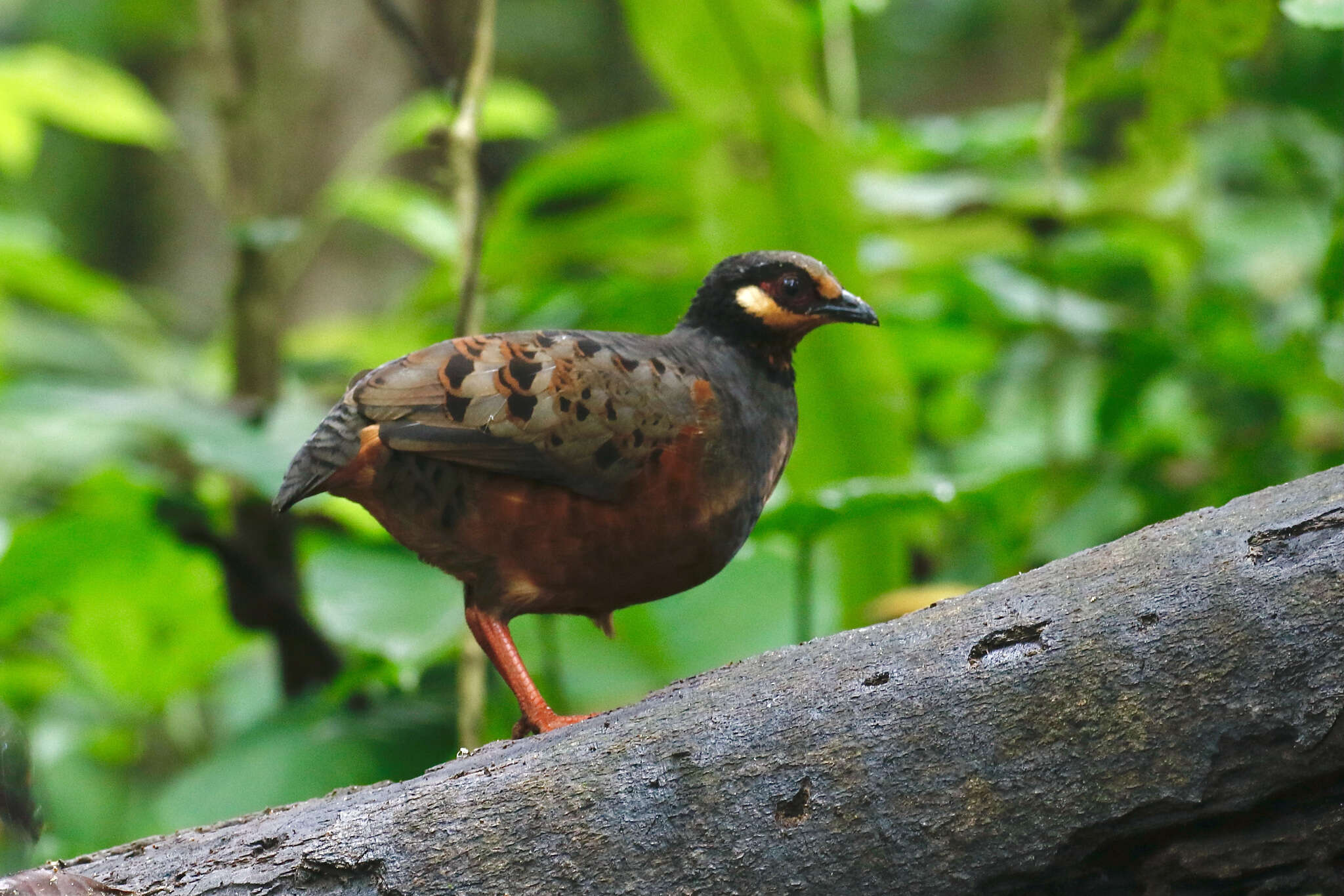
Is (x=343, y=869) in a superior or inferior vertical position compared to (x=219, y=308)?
inferior

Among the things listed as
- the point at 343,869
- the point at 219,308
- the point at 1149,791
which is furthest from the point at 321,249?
the point at 1149,791

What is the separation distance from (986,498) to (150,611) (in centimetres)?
281

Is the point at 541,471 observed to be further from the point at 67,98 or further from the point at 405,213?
A: the point at 67,98

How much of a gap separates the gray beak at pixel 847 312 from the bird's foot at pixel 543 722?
2.80ft

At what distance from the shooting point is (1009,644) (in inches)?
68.4

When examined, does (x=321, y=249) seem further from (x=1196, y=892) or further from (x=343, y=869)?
(x=1196, y=892)

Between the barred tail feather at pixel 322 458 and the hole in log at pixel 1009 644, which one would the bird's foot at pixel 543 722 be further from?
the hole in log at pixel 1009 644

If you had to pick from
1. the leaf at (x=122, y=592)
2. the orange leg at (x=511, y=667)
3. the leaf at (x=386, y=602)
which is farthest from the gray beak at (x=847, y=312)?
the leaf at (x=122, y=592)

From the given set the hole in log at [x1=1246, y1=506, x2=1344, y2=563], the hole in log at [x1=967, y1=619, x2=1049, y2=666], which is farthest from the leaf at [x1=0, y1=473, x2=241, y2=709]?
the hole in log at [x1=1246, y1=506, x2=1344, y2=563]

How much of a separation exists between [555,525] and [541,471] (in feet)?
0.32

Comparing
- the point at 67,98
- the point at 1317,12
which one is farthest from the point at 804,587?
the point at 67,98

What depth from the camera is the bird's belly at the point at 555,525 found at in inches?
81.8

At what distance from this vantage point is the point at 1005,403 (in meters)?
5.05

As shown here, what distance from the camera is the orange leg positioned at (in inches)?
83.7
